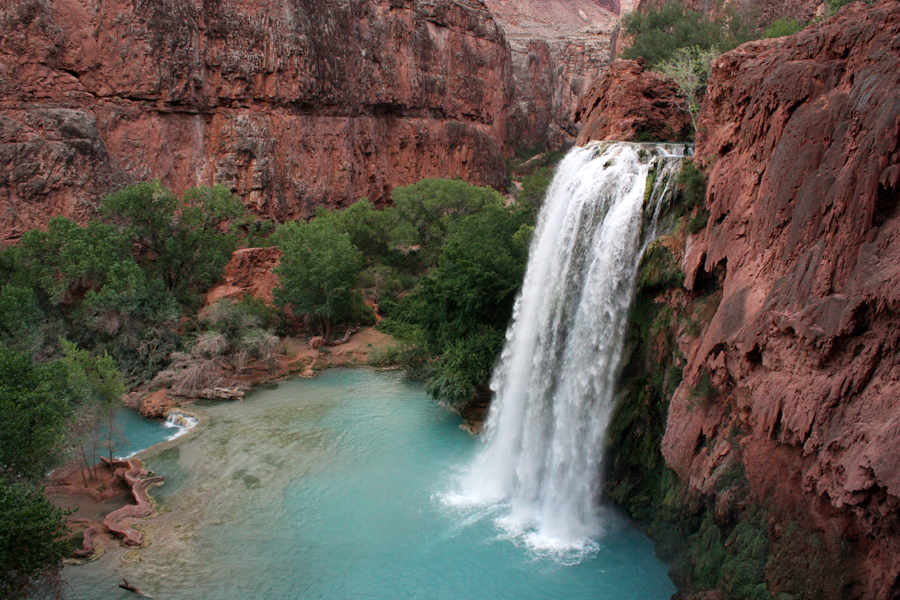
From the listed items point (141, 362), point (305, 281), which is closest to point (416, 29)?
point (305, 281)

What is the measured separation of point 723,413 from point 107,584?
1113 cm

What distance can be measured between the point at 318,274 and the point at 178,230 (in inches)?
233

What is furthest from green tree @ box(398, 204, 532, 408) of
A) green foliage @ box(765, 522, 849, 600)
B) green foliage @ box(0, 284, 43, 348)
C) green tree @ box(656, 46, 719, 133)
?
green foliage @ box(0, 284, 43, 348)

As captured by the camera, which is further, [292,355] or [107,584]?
[292,355]

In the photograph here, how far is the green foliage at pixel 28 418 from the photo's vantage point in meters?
9.58

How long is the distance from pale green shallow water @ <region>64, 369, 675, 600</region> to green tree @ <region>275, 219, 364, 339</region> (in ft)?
25.9

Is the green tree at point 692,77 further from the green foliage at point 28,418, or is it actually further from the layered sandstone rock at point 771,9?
the green foliage at point 28,418

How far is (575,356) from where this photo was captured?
13.1m

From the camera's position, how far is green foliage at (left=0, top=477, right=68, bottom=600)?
807 cm

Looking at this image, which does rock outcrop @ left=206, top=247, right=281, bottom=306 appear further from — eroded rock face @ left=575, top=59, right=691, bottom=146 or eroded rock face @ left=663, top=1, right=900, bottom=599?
eroded rock face @ left=663, top=1, right=900, bottom=599

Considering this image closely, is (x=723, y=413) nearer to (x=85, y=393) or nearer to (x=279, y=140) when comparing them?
(x=85, y=393)

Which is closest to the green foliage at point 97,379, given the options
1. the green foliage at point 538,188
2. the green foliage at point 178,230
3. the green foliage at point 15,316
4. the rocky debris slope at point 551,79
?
the green foliage at point 15,316

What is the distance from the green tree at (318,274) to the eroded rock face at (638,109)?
11897 millimetres

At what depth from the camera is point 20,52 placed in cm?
2473
